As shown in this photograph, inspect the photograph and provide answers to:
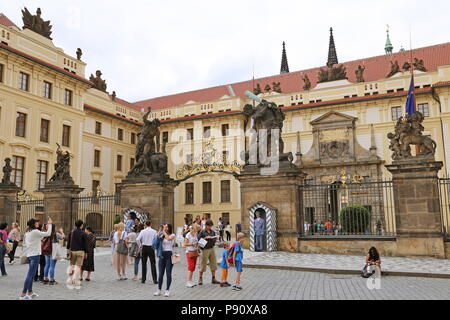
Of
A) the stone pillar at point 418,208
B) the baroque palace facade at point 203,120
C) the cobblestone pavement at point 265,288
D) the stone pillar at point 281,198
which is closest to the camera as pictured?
the cobblestone pavement at point 265,288

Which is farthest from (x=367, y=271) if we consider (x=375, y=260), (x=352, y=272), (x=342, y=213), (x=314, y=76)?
(x=314, y=76)

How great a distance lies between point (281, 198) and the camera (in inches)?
615

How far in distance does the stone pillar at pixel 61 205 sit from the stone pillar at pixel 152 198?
9.13 feet

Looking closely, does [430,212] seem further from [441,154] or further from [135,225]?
[441,154]

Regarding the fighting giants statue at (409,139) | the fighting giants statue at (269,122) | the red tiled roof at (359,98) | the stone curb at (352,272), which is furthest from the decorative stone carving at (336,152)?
the stone curb at (352,272)

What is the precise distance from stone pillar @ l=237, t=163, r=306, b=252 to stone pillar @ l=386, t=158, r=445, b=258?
3454 millimetres

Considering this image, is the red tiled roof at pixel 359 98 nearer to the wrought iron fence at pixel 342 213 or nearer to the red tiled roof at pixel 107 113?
the red tiled roof at pixel 107 113

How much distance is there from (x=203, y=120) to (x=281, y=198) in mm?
26714

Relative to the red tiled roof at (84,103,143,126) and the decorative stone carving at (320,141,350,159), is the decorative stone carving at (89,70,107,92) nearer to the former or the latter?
the red tiled roof at (84,103,143,126)

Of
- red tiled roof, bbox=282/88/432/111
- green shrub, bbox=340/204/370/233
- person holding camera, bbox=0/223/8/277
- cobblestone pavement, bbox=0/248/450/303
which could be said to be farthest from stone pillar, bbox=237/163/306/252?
red tiled roof, bbox=282/88/432/111

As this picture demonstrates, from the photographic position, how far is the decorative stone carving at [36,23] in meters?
32.8

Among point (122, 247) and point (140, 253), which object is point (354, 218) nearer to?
point (140, 253)

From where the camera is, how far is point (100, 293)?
8391 mm
